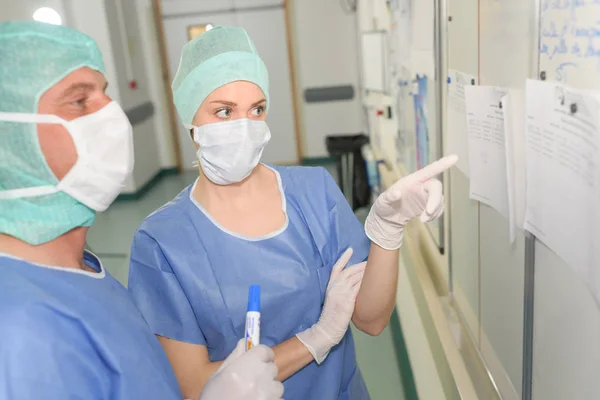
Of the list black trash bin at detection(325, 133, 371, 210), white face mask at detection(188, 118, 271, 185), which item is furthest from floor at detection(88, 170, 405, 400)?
white face mask at detection(188, 118, 271, 185)

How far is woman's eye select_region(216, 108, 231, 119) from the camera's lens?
1.19 m

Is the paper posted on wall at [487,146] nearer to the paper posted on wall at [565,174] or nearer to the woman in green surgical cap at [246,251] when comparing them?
the paper posted on wall at [565,174]

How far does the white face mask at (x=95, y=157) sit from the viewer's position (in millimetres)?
780

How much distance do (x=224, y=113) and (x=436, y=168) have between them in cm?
52

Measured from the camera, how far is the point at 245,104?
1.19 m

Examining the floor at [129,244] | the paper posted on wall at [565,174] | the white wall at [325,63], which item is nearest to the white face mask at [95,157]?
the paper posted on wall at [565,174]

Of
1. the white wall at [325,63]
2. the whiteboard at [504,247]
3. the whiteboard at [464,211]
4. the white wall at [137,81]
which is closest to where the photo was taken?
the whiteboard at [504,247]

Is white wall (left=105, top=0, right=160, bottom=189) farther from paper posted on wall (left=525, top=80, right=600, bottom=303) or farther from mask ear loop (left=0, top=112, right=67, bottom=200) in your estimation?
paper posted on wall (left=525, top=80, right=600, bottom=303)

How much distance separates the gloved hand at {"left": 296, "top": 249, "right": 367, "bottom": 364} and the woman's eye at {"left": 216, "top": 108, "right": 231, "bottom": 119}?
1.43ft

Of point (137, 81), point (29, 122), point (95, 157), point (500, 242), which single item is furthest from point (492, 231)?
point (137, 81)

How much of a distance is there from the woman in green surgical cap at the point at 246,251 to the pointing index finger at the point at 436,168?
5 cm

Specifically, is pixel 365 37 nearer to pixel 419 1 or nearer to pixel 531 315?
pixel 419 1

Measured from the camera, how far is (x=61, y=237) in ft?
2.71

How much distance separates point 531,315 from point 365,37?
297 centimetres
